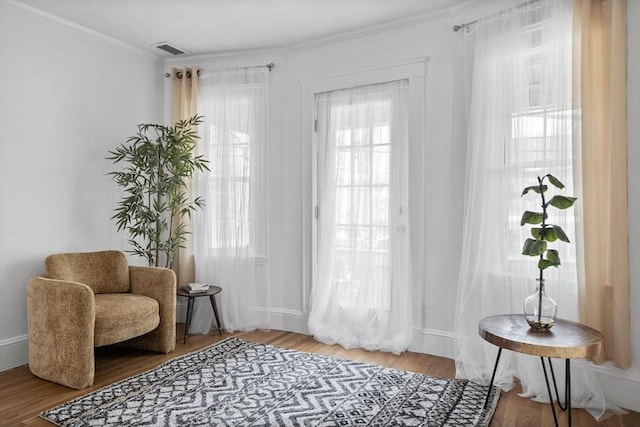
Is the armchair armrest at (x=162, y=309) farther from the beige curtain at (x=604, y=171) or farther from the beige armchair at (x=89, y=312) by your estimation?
the beige curtain at (x=604, y=171)

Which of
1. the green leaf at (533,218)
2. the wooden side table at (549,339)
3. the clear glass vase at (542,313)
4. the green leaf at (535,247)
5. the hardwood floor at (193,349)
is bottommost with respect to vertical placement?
the hardwood floor at (193,349)

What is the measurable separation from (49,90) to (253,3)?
6.01 ft

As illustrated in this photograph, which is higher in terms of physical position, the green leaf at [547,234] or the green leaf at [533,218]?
the green leaf at [533,218]

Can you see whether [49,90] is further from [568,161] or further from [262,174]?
[568,161]

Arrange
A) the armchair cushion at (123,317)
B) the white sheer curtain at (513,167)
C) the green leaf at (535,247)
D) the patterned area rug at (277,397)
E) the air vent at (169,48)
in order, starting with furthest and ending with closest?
1. the air vent at (169,48)
2. the armchair cushion at (123,317)
3. the white sheer curtain at (513,167)
4. the patterned area rug at (277,397)
5. the green leaf at (535,247)

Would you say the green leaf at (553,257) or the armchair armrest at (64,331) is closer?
the green leaf at (553,257)

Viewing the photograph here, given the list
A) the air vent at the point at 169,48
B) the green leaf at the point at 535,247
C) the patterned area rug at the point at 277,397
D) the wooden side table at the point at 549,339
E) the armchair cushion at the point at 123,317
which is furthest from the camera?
the air vent at the point at 169,48

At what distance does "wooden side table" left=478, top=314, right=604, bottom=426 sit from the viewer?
2.01 m

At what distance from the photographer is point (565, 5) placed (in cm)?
273

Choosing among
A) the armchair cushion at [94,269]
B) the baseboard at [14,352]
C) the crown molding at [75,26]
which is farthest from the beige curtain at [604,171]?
the baseboard at [14,352]

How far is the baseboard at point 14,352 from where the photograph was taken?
3250mm

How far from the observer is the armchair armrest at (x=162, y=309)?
3.52 m

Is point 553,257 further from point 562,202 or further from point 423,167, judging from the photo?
point 423,167

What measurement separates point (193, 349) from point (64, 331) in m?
1.07
